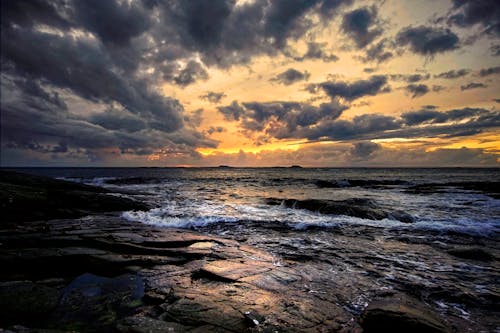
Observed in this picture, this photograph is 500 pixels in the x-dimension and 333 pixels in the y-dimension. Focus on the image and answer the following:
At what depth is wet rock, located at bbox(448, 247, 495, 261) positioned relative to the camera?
30.2 feet

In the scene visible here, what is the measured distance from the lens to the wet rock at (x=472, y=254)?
921cm

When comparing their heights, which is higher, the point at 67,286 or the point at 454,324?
the point at 67,286

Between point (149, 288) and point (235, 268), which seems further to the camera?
point (235, 268)

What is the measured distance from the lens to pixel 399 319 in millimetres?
4562

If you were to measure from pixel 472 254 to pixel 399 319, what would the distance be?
23.9ft

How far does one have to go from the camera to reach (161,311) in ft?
16.0

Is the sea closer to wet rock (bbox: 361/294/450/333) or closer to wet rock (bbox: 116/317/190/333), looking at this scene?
wet rock (bbox: 361/294/450/333)

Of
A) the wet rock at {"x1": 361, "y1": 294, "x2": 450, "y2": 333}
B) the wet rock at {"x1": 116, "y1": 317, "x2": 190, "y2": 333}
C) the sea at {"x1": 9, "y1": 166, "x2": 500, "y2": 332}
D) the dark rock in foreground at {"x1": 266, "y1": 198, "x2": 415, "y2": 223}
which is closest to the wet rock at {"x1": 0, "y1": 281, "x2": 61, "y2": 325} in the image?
the wet rock at {"x1": 116, "y1": 317, "x2": 190, "y2": 333}

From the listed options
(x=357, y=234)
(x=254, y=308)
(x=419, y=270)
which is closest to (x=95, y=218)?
(x=254, y=308)

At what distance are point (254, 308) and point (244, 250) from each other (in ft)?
14.0

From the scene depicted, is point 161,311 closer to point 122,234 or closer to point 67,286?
point 67,286

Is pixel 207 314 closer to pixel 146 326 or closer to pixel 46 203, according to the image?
pixel 146 326

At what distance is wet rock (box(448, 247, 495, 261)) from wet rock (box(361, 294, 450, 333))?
574 centimetres

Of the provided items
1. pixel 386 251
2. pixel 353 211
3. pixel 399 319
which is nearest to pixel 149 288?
pixel 399 319
